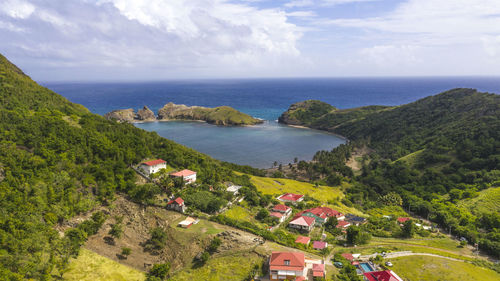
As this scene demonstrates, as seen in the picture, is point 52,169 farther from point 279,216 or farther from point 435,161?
point 435,161

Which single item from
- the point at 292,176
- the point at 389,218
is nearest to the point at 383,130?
the point at 292,176

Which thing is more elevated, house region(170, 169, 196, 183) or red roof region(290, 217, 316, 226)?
house region(170, 169, 196, 183)

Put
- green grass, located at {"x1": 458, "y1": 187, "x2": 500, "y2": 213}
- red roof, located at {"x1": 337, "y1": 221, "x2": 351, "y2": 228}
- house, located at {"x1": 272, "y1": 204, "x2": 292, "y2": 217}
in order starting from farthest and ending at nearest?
green grass, located at {"x1": 458, "y1": 187, "x2": 500, "y2": 213}, house, located at {"x1": 272, "y1": 204, "x2": 292, "y2": 217}, red roof, located at {"x1": 337, "y1": 221, "x2": 351, "y2": 228}

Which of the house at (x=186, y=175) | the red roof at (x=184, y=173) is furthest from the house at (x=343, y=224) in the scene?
the red roof at (x=184, y=173)

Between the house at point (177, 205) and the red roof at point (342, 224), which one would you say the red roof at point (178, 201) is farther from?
the red roof at point (342, 224)

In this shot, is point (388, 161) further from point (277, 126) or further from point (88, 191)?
point (88, 191)

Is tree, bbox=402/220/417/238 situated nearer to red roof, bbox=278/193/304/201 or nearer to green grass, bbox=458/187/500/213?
red roof, bbox=278/193/304/201

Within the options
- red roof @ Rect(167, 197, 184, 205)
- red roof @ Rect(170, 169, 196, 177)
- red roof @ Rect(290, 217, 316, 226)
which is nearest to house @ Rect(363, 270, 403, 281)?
red roof @ Rect(290, 217, 316, 226)

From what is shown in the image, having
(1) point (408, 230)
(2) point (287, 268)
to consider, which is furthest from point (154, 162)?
(1) point (408, 230)
